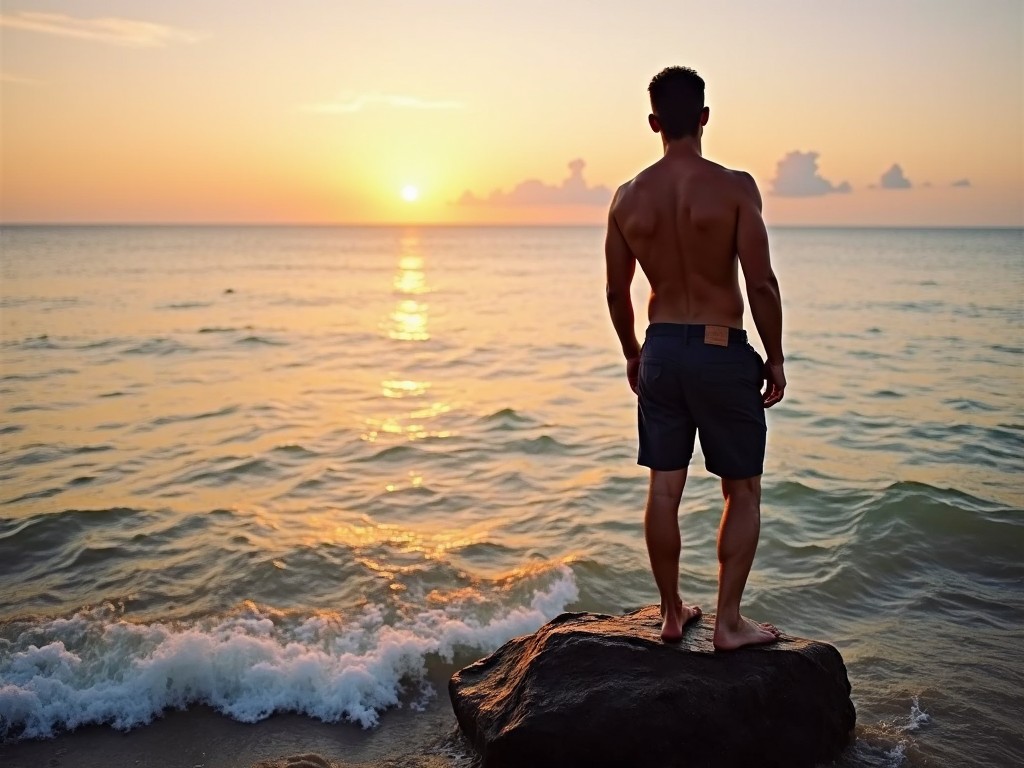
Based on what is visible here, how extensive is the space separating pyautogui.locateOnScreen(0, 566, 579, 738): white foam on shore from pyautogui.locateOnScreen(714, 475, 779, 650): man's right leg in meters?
2.21

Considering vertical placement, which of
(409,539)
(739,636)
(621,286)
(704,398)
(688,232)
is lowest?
(409,539)

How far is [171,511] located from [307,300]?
28246 millimetres

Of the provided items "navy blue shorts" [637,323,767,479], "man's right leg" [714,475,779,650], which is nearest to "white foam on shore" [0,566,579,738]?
"man's right leg" [714,475,779,650]

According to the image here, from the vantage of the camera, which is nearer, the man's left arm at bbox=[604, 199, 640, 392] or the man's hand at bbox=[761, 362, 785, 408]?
the man's hand at bbox=[761, 362, 785, 408]

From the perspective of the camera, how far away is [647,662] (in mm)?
4461

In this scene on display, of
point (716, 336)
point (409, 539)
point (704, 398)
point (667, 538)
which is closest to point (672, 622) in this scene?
point (667, 538)

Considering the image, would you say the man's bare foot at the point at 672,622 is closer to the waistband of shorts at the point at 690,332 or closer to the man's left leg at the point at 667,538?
the man's left leg at the point at 667,538

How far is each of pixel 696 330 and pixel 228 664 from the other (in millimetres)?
3726

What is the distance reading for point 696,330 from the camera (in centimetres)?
440

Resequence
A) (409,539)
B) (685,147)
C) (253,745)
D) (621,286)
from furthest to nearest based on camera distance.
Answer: (409,539)
(253,745)
(621,286)
(685,147)

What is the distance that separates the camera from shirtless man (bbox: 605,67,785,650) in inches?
168

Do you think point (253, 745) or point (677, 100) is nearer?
point (677, 100)

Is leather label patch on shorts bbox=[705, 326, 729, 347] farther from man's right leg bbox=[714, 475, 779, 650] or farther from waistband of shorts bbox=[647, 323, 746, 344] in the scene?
man's right leg bbox=[714, 475, 779, 650]

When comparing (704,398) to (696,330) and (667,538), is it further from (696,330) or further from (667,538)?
(667,538)
